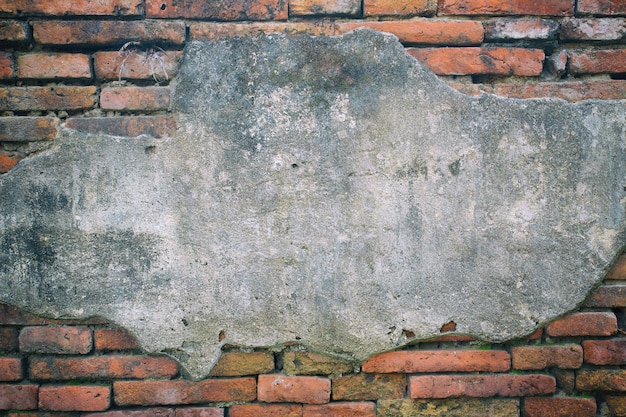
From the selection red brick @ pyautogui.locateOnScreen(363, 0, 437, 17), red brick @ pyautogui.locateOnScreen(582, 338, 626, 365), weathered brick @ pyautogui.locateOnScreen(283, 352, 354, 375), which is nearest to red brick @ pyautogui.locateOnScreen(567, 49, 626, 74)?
red brick @ pyautogui.locateOnScreen(363, 0, 437, 17)

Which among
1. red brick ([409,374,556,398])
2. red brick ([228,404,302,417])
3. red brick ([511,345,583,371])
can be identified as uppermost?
red brick ([511,345,583,371])

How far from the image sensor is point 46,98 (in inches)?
74.0

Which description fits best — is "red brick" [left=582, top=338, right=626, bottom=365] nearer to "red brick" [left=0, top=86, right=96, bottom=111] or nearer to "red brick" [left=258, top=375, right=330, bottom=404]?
"red brick" [left=258, top=375, right=330, bottom=404]

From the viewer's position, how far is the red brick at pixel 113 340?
1.92m

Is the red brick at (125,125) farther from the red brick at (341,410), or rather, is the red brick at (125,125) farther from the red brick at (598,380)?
the red brick at (598,380)

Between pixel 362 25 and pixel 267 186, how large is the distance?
0.74 metres

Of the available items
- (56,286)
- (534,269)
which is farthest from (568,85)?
(56,286)

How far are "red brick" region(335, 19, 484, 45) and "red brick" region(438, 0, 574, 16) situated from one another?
5cm

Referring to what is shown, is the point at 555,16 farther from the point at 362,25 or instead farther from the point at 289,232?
the point at 289,232

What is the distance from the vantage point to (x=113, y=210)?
1.85m

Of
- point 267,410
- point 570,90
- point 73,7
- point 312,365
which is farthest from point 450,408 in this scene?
point 73,7

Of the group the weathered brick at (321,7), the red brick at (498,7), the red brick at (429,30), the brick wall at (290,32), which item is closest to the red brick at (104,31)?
the brick wall at (290,32)

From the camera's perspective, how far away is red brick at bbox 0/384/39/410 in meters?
1.92

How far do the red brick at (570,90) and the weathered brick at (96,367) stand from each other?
176 cm
